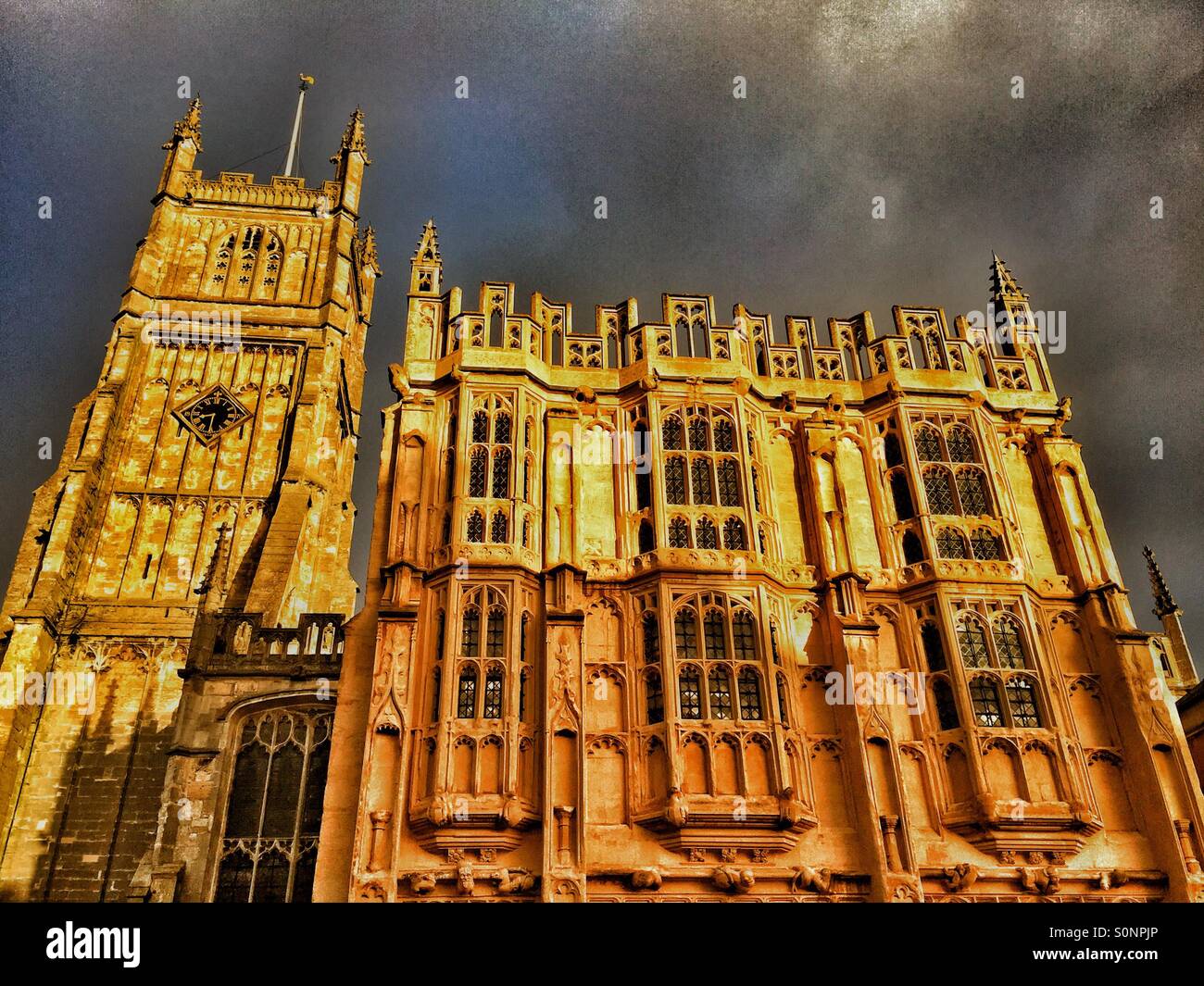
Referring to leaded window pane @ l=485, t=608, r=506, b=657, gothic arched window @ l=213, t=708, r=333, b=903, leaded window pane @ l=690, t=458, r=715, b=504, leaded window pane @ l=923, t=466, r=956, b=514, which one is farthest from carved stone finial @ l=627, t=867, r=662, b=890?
leaded window pane @ l=923, t=466, r=956, b=514

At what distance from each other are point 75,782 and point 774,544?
22.7 m

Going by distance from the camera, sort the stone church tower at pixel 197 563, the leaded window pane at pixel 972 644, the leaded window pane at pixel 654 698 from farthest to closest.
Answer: the stone church tower at pixel 197 563 → the leaded window pane at pixel 972 644 → the leaded window pane at pixel 654 698

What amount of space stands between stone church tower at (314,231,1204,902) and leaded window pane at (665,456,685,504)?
5cm

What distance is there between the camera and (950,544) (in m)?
20.8

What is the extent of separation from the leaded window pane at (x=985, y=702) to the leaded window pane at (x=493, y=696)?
864 centimetres

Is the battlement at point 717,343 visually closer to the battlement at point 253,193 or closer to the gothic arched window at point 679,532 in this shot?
the gothic arched window at point 679,532

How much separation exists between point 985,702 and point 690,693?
18.3 ft

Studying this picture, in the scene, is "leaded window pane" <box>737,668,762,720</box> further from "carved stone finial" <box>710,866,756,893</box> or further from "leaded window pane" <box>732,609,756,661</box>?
"carved stone finial" <box>710,866,756,893</box>

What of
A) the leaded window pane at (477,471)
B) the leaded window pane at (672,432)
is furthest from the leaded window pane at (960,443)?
Result: the leaded window pane at (477,471)

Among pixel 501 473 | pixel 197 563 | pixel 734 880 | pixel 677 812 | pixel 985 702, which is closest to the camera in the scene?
pixel 734 880

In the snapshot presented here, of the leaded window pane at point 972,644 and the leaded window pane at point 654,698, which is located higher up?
the leaded window pane at point 972,644

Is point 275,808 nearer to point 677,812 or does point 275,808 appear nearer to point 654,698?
point 654,698

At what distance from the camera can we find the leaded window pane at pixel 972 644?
63.9ft

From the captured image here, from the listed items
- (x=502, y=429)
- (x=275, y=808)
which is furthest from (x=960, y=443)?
(x=275, y=808)
